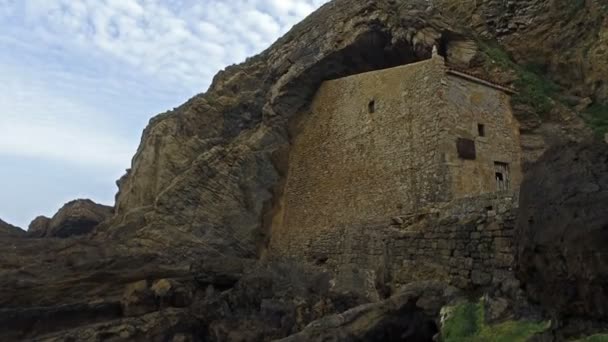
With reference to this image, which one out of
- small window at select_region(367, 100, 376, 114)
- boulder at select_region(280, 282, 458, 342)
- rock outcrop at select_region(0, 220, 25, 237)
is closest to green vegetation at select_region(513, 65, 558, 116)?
small window at select_region(367, 100, 376, 114)

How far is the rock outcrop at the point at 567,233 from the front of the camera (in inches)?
199

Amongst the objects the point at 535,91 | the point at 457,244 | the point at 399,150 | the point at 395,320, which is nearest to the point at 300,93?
the point at 399,150

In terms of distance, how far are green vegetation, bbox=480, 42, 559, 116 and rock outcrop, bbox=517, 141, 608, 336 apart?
12.7 meters

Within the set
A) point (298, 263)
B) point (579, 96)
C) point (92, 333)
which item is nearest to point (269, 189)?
point (298, 263)

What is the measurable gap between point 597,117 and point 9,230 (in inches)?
1103

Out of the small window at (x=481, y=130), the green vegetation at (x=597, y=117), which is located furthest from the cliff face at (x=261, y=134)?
the green vegetation at (x=597, y=117)

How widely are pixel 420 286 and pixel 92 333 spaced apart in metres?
12.5

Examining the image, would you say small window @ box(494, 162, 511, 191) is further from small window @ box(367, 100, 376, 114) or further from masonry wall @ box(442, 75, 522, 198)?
small window @ box(367, 100, 376, 114)

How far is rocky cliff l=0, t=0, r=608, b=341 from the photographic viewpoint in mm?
17281

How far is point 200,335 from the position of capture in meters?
17.3

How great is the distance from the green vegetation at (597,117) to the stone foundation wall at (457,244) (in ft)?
31.8

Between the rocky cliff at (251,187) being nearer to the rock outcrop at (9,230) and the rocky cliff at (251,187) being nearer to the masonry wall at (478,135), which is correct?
the masonry wall at (478,135)

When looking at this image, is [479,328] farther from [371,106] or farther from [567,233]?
[371,106]

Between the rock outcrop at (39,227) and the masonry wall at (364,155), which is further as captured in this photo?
the rock outcrop at (39,227)
